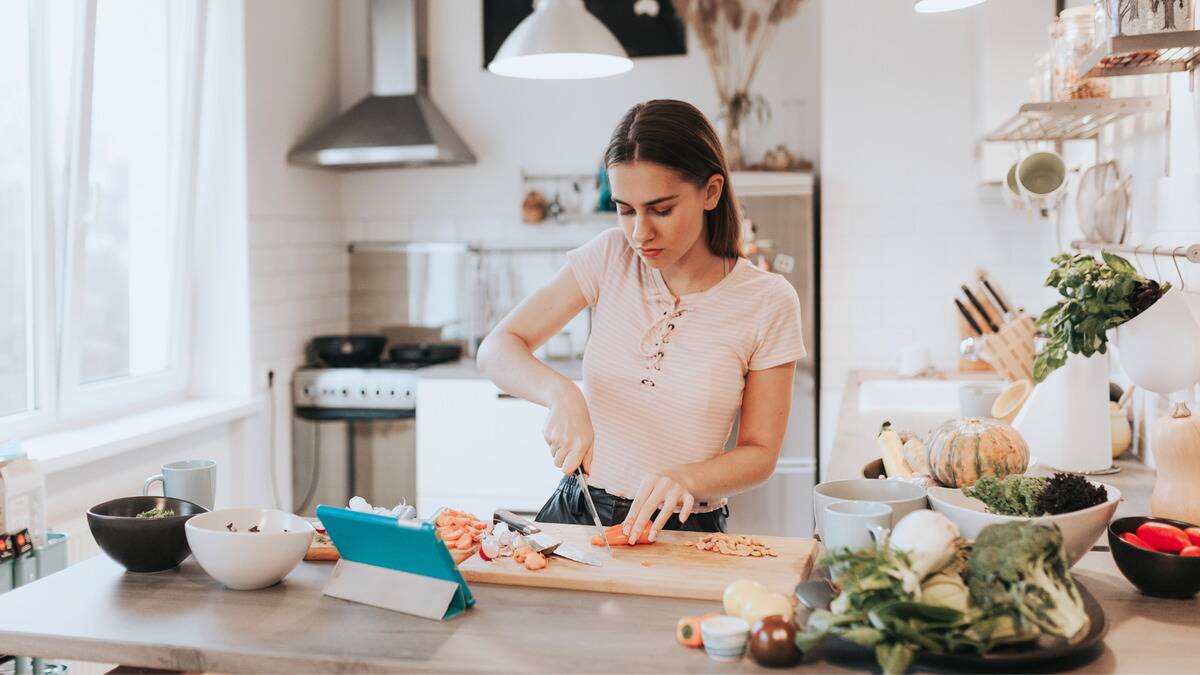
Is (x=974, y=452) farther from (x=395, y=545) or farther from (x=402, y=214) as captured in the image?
(x=402, y=214)

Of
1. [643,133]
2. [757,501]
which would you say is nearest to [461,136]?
[757,501]

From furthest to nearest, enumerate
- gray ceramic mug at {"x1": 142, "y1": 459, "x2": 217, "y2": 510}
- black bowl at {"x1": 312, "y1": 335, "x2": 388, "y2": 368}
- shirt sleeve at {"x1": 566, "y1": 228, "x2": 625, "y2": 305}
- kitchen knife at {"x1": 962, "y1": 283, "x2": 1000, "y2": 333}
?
black bowl at {"x1": 312, "y1": 335, "x2": 388, "y2": 368} < kitchen knife at {"x1": 962, "y1": 283, "x2": 1000, "y2": 333} < shirt sleeve at {"x1": 566, "y1": 228, "x2": 625, "y2": 305} < gray ceramic mug at {"x1": 142, "y1": 459, "x2": 217, "y2": 510}

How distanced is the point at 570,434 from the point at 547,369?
26 centimetres

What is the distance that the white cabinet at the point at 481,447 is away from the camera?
14.0ft

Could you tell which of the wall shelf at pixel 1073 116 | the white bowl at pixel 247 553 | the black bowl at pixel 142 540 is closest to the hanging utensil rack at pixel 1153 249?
the wall shelf at pixel 1073 116

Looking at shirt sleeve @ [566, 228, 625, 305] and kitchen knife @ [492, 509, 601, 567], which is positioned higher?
shirt sleeve @ [566, 228, 625, 305]

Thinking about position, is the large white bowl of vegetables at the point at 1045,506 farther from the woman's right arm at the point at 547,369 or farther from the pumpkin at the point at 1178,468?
the woman's right arm at the point at 547,369

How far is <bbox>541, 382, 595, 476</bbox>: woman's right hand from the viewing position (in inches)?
67.6

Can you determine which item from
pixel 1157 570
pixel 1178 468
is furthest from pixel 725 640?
pixel 1178 468

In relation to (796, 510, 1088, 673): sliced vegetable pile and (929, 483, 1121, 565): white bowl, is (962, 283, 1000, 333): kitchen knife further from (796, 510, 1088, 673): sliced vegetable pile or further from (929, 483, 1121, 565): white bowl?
(796, 510, 1088, 673): sliced vegetable pile

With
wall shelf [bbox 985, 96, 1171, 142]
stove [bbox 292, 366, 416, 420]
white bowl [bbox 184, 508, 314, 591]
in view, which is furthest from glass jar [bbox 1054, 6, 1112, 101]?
stove [bbox 292, 366, 416, 420]

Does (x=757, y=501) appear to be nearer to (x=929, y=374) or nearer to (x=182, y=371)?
(x=929, y=374)

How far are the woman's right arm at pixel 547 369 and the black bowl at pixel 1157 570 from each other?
795 millimetres

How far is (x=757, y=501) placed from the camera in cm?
414
